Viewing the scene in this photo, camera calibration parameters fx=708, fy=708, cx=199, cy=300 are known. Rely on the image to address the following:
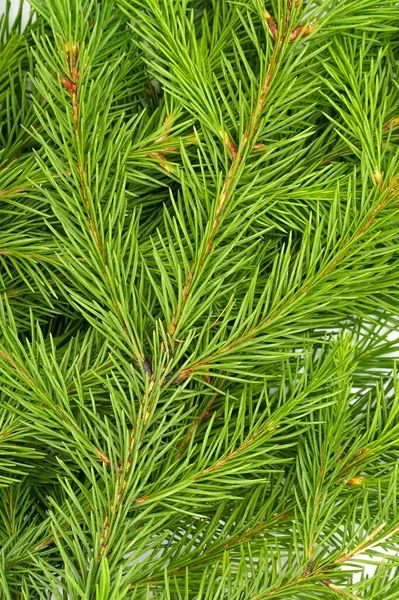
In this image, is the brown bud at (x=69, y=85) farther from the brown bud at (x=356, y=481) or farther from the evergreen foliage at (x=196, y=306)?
the brown bud at (x=356, y=481)

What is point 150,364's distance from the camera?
422 mm

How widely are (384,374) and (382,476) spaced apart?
0.11m

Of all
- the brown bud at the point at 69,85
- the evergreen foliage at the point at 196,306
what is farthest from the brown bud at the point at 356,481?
the brown bud at the point at 69,85

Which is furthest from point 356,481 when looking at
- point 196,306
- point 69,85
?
point 69,85

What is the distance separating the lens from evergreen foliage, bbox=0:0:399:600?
41cm

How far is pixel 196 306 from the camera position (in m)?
0.43

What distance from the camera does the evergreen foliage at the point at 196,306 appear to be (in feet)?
1.35

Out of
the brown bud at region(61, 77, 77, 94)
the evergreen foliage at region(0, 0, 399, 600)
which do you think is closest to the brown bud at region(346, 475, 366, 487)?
the evergreen foliage at region(0, 0, 399, 600)

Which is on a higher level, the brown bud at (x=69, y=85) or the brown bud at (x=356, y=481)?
the brown bud at (x=69, y=85)

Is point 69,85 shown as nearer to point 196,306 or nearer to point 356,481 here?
point 196,306

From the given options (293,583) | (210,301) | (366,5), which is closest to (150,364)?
(210,301)

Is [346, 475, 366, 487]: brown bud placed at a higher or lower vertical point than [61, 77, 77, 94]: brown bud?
lower

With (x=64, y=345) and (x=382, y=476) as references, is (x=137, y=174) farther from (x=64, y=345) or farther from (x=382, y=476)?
(x=382, y=476)

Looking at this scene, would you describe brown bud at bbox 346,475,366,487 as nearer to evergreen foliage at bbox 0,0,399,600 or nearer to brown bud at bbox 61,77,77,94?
evergreen foliage at bbox 0,0,399,600
